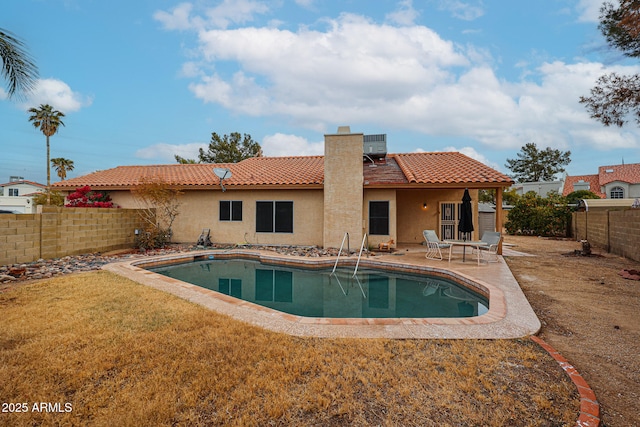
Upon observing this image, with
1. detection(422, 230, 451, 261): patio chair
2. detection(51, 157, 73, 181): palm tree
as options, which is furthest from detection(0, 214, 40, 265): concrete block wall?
detection(51, 157, 73, 181): palm tree

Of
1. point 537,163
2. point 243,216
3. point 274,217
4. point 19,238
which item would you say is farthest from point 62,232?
point 537,163

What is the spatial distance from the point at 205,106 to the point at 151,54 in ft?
15.7

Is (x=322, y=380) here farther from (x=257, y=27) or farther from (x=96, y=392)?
(x=257, y=27)

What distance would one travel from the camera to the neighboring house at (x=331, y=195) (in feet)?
42.2

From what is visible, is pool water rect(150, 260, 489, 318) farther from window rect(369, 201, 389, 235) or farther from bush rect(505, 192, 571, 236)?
bush rect(505, 192, 571, 236)

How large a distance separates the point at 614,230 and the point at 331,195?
41.3ft

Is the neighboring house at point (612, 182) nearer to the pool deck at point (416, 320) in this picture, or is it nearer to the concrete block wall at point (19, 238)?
the pool deck at point (416, 320)

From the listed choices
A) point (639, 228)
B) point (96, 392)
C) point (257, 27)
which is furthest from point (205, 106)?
point (639, 228)

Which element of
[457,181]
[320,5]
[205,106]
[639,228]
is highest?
[320,5]

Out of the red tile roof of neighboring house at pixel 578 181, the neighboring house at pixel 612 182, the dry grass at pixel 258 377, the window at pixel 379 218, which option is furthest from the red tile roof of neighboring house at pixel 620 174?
the dry grass at pixel 258 377

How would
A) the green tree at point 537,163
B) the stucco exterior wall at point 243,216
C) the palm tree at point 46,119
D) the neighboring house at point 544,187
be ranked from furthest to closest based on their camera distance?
the green tree at point 537,163 → the neighboring house at point 544,187 → the palm tree at point 46,119 → the stucco exterior wall at point 243,216

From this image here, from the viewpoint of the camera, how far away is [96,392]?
119 inches

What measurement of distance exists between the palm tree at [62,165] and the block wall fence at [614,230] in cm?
5604

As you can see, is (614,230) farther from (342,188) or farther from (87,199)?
(87,199)
